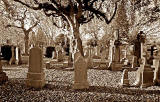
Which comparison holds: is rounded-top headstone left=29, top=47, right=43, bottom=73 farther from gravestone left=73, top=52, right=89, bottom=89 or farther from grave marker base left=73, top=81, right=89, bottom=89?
grave marker base left=73, top=81, right=89, bottom=89

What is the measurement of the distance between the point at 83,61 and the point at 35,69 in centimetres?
198

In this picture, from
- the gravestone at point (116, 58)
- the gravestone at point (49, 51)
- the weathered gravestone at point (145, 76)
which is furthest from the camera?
the gravestone at point (49, 51)

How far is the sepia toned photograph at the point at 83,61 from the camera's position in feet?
21.5

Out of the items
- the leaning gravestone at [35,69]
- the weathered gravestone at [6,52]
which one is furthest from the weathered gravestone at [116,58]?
the weathered gravestone at [6,52]

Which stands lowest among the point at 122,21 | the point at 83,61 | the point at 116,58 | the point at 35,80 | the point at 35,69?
the point at 35,80

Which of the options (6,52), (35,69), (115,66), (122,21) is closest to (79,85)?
(35,69)

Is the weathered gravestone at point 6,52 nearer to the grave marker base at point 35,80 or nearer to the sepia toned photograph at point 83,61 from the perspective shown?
the sepia toned photograph at point 83,61

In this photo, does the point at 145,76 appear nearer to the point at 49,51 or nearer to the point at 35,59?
the point at 35,59

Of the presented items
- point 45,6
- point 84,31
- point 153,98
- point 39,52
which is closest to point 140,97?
point 153,98

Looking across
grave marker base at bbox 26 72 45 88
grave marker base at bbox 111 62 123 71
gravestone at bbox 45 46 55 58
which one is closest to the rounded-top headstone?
grave marker base at bbox 26 72 45 88

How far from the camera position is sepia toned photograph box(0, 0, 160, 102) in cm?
657

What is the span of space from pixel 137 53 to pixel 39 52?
12215mm

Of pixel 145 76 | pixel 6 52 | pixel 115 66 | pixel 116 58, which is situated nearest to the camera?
pixel 145 76

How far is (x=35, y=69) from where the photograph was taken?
7.62 m
